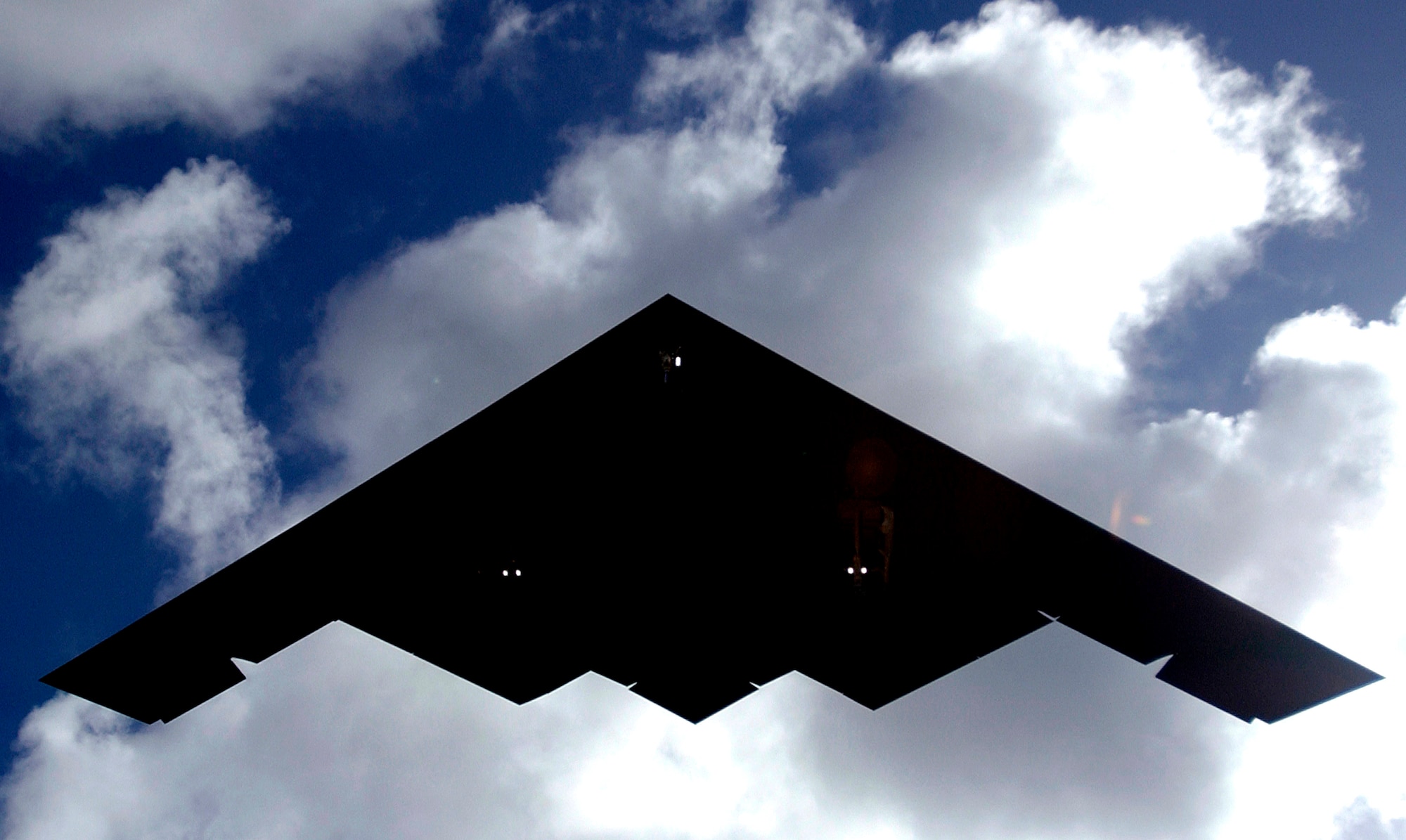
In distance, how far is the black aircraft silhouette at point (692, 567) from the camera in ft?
24.2

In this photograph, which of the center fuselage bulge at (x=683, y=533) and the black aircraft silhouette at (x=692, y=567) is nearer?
the center fuselage bulge at (x=683, y=533)

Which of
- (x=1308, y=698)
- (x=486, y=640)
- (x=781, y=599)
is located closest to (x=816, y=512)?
(x=781, y=599)

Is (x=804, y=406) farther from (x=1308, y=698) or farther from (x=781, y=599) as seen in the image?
(x=1308, y=698)

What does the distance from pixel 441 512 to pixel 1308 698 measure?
25.1 ft

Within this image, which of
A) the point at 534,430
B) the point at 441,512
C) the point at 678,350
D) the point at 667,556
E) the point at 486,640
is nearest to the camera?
the point at 678,350

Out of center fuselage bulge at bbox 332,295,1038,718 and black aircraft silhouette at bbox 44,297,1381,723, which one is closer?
center fuselage bulge at bbox 332,295,1038,718

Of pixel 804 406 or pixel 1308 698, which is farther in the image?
pixel 1308 698

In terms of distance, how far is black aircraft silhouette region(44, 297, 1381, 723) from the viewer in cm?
738

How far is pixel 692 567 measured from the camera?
9148 mm

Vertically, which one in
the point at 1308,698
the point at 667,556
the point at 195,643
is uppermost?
the point at 667,556

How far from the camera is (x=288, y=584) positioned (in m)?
8.51

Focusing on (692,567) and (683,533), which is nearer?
(683,533)

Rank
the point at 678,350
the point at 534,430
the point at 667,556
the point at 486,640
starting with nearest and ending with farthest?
the point at 678,350
the point at 534,430
the point at 667,556
the point at 486,640

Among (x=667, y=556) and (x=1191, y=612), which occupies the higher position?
(x=667, y=556)
